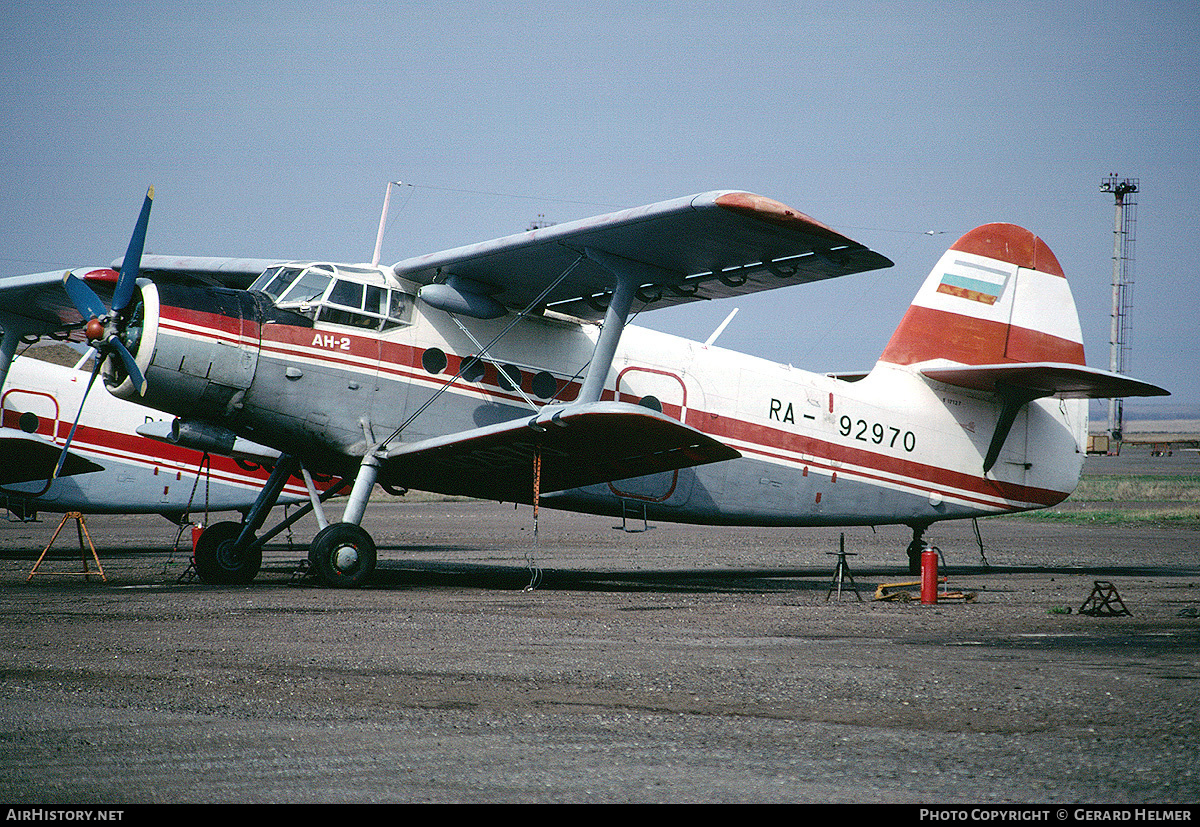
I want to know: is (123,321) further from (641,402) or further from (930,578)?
(930,578)

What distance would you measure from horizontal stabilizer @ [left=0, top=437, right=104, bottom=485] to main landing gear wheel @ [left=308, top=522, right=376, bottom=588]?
800cm

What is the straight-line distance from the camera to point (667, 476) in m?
13.7

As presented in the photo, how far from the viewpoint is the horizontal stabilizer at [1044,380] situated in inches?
524

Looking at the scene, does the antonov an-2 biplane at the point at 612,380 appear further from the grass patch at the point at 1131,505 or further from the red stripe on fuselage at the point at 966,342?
the grass patch at the point at 1131,505

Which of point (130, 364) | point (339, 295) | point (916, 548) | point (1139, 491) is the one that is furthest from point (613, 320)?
point (1139, 491)

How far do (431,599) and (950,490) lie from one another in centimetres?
835

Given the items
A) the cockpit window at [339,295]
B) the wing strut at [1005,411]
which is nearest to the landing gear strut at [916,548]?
the wing strut at [1005,411]

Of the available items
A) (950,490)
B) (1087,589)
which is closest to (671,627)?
(1087,589)

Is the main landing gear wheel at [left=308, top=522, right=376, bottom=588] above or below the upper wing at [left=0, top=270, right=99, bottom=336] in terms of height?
below

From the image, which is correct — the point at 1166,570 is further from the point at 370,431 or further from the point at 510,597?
the point at 370,431

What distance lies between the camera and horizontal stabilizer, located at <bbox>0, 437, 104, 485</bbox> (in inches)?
649

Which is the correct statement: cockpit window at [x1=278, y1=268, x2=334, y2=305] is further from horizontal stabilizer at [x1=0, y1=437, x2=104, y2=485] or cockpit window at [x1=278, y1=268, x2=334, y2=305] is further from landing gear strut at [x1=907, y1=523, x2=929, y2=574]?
landing gear strut at [x1=907, y1=523, x2=929, y2=574]

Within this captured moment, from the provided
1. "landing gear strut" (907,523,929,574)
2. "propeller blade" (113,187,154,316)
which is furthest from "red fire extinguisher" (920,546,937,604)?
"propeller blade" (113,187,154,316)

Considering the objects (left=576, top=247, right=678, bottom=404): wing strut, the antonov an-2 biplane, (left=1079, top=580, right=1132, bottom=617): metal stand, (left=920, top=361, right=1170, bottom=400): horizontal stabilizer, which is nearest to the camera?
(left=1079, top=580, right=1132, bottom=617): metal stand
